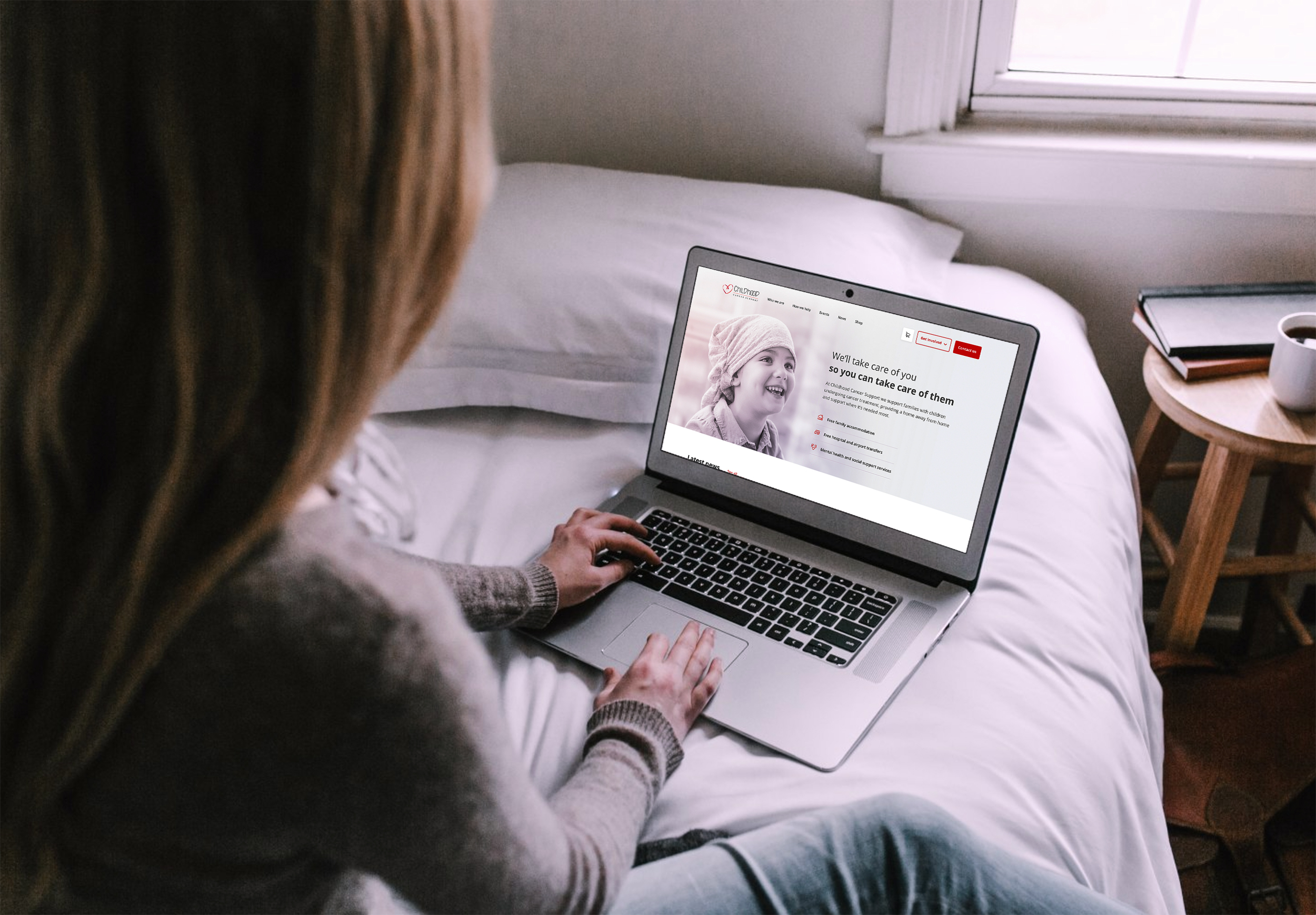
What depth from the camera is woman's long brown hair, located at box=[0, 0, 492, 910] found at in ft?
1.30

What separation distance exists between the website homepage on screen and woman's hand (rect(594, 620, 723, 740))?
0.23 metres

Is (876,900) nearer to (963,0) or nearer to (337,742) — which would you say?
(337,742)

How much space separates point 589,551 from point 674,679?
176 mm

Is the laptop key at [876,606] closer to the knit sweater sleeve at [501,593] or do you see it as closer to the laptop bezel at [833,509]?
the laptop bezel at [833,509]

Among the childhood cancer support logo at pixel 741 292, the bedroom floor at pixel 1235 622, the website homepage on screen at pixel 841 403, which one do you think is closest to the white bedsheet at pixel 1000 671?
the website homepage on screen at pixel 841 403

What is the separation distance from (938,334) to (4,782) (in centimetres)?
77

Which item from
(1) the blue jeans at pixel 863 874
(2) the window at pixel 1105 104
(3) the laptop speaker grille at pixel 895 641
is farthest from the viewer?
(2) the window at pixel 1105 104

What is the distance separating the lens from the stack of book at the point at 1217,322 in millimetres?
1162

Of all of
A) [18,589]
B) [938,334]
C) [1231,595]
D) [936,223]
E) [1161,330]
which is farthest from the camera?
[1231,595]

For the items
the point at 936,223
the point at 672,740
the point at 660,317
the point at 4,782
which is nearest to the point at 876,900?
the point at 672,740

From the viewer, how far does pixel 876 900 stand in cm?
70

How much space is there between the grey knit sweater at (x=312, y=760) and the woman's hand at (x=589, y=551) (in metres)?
0.36

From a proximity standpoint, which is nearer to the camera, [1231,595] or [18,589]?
[18,589]

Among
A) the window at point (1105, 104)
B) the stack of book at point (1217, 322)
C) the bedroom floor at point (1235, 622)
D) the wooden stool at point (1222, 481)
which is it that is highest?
the window at point (1105, 104)
